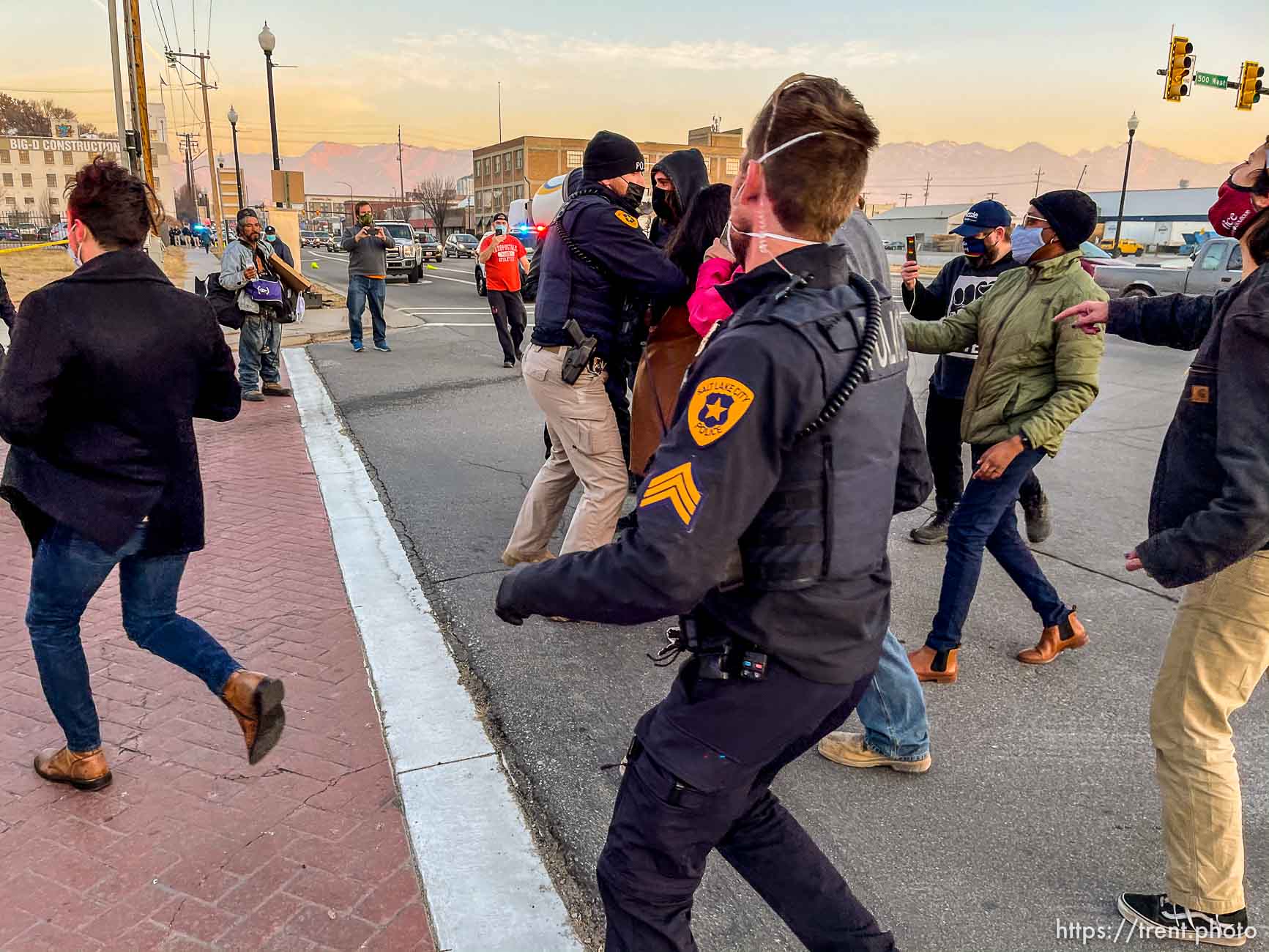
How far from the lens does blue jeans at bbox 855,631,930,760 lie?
2.95m

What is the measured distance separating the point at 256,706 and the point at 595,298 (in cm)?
226

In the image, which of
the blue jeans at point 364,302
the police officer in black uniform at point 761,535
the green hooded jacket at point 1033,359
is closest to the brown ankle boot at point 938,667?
the green hooded jacket at point 1033,359

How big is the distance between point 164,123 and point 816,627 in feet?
448

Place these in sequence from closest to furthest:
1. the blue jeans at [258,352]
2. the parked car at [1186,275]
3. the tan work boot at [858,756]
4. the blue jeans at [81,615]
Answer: the blue jeans at [81,615] → the tan work boot at [858,756] → the blue jeans at [258,352] → the parked car at [1186,275]

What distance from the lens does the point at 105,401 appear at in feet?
8.58

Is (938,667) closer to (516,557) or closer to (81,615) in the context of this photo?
(516,557)

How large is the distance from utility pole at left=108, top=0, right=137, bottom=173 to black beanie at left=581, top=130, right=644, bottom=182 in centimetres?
1331

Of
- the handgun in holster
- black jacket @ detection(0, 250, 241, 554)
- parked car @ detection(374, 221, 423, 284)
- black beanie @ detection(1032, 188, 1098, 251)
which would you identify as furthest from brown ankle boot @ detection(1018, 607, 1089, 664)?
parked car @ detection(374, 221, 423, 284)

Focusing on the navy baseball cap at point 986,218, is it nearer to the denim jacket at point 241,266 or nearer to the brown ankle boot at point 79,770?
the brown ankle boot at point 79,770

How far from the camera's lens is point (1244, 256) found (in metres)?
2.36

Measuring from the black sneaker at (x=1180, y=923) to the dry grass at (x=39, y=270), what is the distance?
15.8 m

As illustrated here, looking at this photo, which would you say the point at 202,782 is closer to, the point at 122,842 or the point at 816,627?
the point at 122,842

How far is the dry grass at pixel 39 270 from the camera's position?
20.7 m

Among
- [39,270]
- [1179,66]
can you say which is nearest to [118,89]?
[39,270]
